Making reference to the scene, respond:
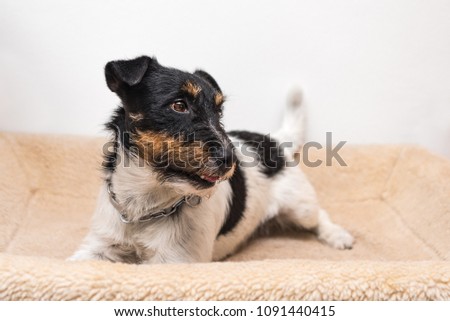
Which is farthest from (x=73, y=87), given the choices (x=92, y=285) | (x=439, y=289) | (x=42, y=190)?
(x=439, y=289)

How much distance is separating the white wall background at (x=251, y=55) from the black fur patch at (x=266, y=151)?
0.52 metres

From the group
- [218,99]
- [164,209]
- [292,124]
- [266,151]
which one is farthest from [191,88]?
[292,124]

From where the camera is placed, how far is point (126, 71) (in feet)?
6.98

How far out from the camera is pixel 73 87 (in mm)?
3643

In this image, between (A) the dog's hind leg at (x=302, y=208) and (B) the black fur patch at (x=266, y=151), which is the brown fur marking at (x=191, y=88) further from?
(A) the dog's hind leg at (x=302, y=208)

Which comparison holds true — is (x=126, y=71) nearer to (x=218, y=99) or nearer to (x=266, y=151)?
(x=218, y=99)

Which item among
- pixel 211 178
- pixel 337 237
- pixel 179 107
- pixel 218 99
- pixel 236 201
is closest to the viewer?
pixel 211 178

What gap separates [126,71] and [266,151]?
54.7 inches

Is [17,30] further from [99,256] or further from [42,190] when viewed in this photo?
[99,256]

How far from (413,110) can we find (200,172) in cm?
243

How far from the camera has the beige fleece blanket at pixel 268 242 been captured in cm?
181

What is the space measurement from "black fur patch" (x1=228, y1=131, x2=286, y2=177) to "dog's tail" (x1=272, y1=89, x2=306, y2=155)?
11.3 inches

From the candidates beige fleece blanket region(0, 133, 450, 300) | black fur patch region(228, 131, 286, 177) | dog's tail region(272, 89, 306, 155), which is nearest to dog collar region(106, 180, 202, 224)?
beige fleece blanket region(0, 133, 450, 300)

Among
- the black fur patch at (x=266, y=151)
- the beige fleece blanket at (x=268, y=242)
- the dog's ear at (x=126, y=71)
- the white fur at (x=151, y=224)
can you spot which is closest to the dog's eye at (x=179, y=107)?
the dog's ear at (x=126, y=71)
